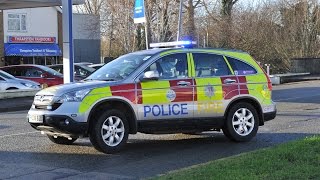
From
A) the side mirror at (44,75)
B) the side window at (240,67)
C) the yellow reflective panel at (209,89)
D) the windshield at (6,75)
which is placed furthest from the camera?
the side mirror at (44,75)

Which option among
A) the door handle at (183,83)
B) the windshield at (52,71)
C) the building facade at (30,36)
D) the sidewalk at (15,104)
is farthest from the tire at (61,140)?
the building facade at (30,36)

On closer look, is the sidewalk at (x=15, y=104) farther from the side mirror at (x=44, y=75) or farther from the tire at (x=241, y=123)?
the tire at (x=241, y=123)

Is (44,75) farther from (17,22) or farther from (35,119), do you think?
(17,22)

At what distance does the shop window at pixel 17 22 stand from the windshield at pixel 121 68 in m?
36.9

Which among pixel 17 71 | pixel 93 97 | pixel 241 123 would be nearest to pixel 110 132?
pixel 93 97

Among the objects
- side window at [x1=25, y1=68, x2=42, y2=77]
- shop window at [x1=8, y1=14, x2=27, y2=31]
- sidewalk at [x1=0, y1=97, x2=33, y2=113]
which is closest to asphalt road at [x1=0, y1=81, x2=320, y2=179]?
sidewalk at [x1=0, y1=97, x2=33, y2=113]

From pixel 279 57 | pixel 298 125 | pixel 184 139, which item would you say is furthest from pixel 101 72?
pixel 279 57

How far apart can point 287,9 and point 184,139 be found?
116 feet

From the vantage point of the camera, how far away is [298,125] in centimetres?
1220

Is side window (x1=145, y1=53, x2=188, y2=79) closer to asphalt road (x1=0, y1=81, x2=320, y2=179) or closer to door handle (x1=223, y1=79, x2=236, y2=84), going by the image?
door handle (x1=223, y1=79, x2=236, y2=84)

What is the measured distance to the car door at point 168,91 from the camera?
9.09m

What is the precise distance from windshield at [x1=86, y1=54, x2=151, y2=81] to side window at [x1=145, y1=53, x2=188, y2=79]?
0.23 meters

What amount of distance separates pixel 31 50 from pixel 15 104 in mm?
26364

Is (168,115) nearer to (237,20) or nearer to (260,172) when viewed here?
(260,172)
